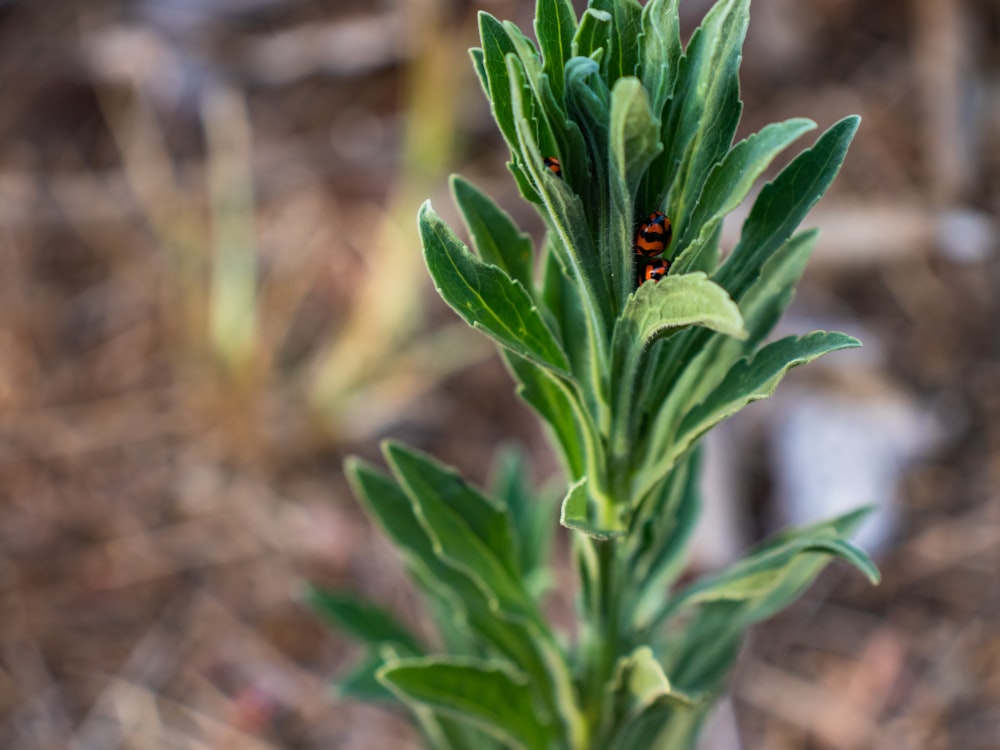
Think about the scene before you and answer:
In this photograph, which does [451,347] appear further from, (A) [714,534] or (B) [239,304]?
(A) [714,534]

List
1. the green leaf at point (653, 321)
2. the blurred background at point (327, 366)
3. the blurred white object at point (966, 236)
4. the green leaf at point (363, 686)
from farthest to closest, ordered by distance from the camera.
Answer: the blurred white object at point (966, 236), the blurred background at point (327, 366), the green leaf at point (363, 686), the green leaf at point (653, 321)

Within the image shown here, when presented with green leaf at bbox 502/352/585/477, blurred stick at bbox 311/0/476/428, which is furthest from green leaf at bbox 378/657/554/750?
blurred stick at bbox 311/0/476/428

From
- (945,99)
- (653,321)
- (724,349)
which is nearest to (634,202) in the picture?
(653,321)

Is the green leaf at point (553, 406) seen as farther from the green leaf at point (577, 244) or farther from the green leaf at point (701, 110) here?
the green leaf at point (701, 110)

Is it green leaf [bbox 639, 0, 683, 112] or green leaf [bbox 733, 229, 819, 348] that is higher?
green leaf [bbox 639, 0, 683, 112]

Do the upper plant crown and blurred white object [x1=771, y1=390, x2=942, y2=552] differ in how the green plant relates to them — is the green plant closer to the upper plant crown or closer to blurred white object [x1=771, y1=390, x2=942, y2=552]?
the upper plant crown

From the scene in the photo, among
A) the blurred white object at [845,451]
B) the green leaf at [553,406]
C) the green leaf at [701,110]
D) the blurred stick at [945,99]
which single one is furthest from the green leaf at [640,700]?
the blurred stick at [945,99]

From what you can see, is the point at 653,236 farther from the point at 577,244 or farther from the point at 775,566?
the point at 775,566
